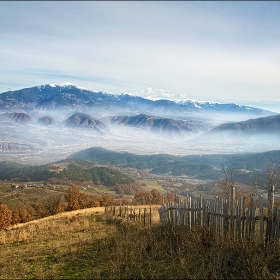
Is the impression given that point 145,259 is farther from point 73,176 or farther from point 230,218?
point 73,176

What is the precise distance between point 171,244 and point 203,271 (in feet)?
8.01

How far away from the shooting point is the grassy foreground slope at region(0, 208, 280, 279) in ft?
24.0

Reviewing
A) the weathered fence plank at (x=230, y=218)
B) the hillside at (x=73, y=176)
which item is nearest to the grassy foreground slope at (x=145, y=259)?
the weathered fence plank at (x=230, y=218)

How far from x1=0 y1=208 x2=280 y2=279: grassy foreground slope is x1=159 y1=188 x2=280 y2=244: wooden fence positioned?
54cm

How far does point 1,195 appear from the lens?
98.6 metres

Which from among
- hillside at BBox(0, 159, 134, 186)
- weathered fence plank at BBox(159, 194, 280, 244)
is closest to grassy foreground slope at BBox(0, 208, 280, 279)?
weathered fence plank at BBox(159, 194, 280, 244)

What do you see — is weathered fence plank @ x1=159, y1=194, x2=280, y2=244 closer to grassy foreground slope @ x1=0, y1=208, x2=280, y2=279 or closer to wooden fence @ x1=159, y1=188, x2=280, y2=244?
wooden fence @ x1=159, y1=188, x2=280, y2=244

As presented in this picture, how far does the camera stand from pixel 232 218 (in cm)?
979

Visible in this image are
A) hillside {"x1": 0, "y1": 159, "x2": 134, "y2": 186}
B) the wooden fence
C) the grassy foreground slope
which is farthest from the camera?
hillside {"x1": 0, "y1": 159, "x2": 134, "y2": 186}

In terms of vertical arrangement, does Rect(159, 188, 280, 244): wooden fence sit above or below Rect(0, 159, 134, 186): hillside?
above

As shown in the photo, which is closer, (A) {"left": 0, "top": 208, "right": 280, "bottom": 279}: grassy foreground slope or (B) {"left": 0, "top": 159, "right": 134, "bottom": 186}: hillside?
(A) {"left": 0, "top": 208, "right": 280, "bottom": 279}: grassy foreground slope

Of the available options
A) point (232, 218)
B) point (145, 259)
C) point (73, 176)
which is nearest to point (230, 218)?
point (232, 218)

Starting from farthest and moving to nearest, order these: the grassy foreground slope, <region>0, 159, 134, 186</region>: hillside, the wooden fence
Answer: <region>0, 159, 134, 186</region>: hillside < the wooden fence < the grassy foreground slope

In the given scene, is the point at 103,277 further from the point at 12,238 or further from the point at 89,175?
the point at 89,175
